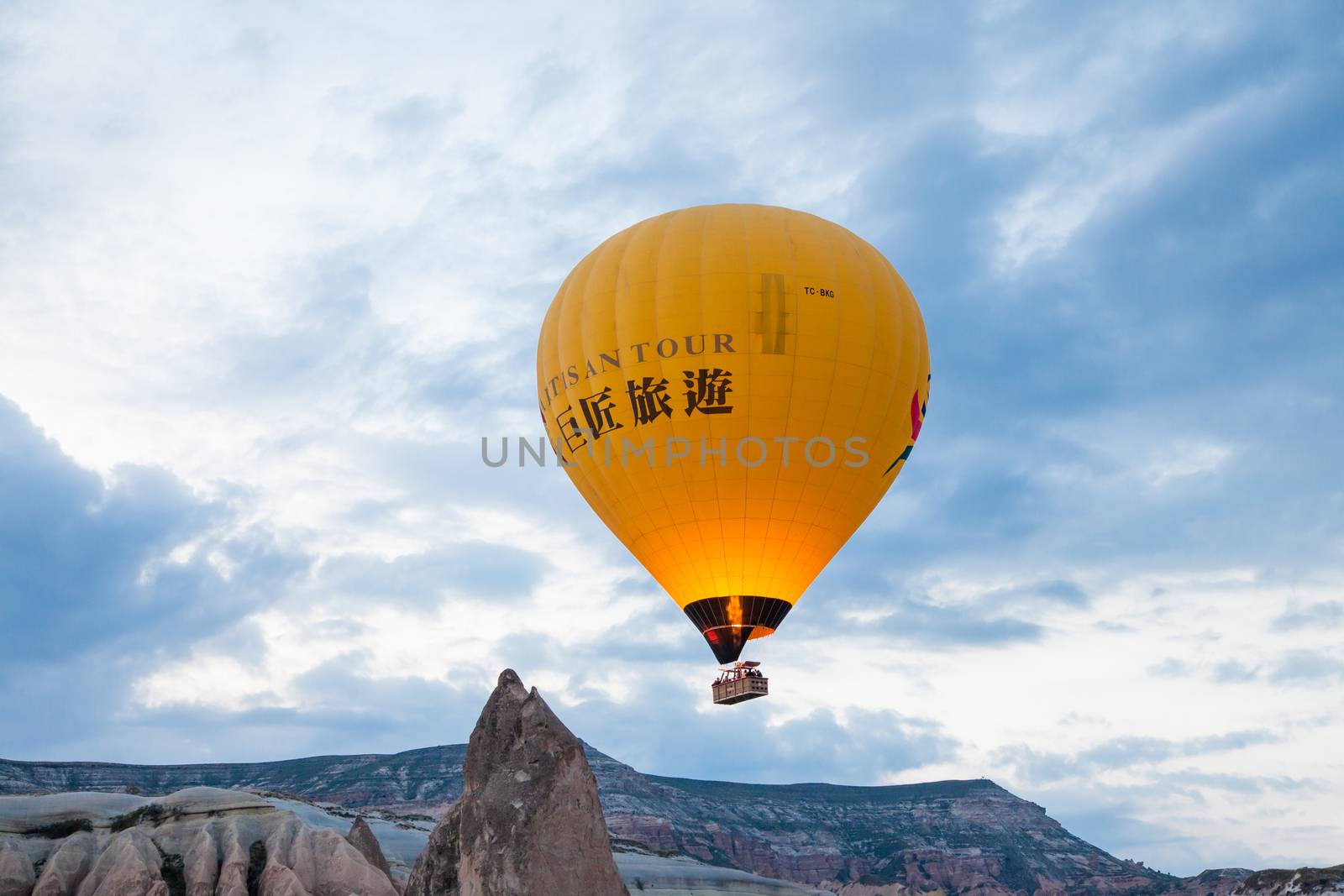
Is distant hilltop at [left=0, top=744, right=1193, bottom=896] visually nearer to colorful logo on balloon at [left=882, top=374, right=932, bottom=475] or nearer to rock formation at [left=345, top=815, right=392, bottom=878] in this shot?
rock formation at [left=345, top=815, right=392, bottom=878]

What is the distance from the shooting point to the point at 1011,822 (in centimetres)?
18612

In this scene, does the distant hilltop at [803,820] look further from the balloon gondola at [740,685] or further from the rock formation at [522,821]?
the rock formation at [522,821]

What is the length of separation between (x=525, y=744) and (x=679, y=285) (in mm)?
19227

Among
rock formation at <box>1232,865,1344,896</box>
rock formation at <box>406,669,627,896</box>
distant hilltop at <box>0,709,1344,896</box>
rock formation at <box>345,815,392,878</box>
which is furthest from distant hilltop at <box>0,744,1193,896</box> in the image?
rock formation at <box>406,669,627,896</box>

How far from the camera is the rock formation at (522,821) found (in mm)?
22578

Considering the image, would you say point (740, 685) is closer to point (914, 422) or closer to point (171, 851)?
point (914, 422)

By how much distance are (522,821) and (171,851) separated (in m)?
32.5

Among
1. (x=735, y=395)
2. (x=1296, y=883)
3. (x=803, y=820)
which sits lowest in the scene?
(x=1296, y=883)

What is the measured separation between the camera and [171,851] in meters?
49.9

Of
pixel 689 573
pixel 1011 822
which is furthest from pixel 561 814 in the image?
pixel 1011 822

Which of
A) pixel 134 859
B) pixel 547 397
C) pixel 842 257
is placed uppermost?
pixel 842 257

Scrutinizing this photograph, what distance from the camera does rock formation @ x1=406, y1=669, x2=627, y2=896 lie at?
889 inches

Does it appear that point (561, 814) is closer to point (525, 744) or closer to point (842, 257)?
point (525, 744)

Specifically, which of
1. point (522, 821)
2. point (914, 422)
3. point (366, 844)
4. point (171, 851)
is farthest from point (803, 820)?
point (522, 821)
